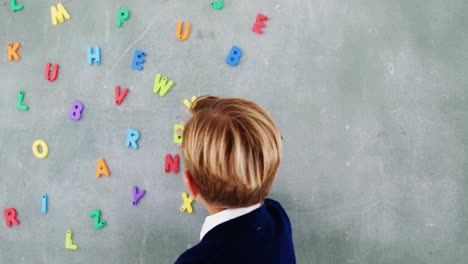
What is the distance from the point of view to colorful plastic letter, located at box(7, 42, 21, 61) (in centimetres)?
100

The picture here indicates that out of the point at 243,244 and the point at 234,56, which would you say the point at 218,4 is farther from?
the point at 243,244

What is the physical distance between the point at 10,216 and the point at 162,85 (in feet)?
1.86

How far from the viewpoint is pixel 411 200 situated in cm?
92

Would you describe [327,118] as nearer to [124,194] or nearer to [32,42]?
[124,194]

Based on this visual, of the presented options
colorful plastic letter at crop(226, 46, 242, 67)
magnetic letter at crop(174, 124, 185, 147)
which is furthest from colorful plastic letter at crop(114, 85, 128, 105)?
colorful plastic letter at crop(226, 46, 242, 67)

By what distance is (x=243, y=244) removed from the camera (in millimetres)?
569

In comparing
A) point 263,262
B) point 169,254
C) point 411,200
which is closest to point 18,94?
point 169,254

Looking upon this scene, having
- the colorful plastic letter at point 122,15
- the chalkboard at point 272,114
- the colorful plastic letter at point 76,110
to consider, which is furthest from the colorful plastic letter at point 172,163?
the colorful plastic letter at point 122,15

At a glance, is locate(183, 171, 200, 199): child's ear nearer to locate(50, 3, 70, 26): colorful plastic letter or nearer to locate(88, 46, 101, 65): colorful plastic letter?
locate(88, 46, 101, 65): colorful plastic letter

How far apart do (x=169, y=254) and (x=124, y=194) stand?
20 centimetres

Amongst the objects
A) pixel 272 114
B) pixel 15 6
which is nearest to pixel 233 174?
pixel 272 114

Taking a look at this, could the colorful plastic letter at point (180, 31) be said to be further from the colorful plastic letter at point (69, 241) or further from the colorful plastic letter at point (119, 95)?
the colorful plastic letter at point (69, 241)

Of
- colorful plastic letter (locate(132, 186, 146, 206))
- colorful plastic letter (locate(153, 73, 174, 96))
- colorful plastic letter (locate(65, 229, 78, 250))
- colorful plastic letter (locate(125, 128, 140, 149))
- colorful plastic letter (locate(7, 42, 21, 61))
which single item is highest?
colorful plastic letter (locate(7, 42, 21, 61))

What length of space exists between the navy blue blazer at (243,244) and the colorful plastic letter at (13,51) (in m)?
0.77
